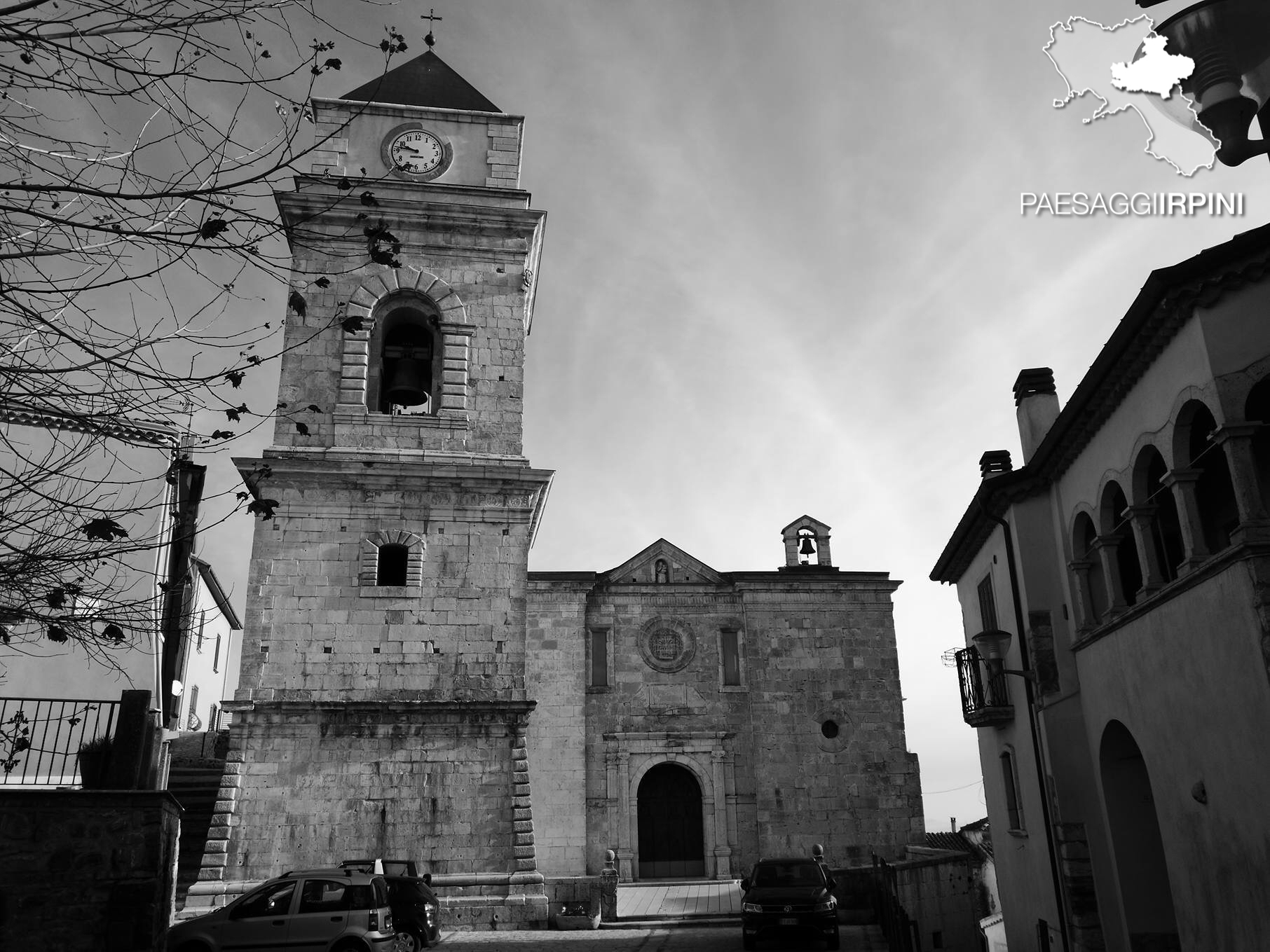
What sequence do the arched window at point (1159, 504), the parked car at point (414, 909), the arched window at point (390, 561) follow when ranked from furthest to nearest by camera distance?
the arched window at point (390, 561), the parked car at point (414, 909), the arched window at point (1159, 504)

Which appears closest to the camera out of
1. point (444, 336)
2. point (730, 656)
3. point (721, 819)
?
point (444, 336)

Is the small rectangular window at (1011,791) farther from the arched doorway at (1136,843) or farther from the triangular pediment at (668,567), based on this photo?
the triangular pediment at (668,567)

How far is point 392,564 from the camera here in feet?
58.0

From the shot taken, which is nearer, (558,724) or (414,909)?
(414,909)

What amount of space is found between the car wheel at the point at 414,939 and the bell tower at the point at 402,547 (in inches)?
64.5

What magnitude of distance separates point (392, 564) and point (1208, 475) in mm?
12699

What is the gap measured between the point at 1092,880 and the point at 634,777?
42.0 feet

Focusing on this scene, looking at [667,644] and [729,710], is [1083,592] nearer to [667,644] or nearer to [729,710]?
[729,710]

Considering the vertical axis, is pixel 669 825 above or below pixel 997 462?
below

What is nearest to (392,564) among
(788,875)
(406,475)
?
(406,475)

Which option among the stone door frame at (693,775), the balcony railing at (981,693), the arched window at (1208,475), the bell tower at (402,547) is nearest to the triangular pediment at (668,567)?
the stone door frame at (693,775)

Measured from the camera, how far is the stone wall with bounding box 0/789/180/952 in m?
9.23

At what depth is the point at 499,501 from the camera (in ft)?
59.1

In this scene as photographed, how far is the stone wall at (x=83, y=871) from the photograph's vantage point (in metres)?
9.23
